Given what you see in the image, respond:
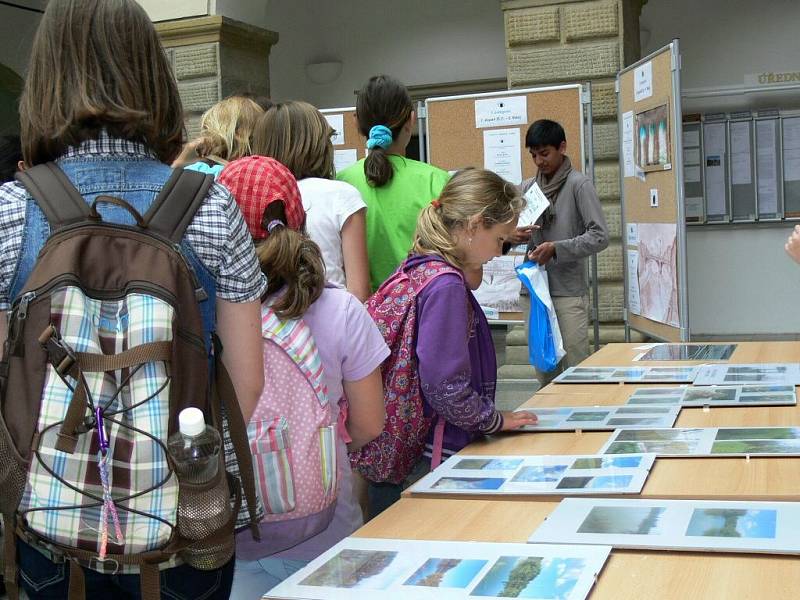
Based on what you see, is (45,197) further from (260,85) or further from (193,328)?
(260,85)

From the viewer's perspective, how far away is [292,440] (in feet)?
6.09

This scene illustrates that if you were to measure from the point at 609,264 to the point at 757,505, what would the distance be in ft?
16.3

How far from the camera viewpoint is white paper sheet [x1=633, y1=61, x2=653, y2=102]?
534cm

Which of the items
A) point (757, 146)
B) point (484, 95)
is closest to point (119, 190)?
point (484, 95)

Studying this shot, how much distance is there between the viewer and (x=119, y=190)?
1434 mm

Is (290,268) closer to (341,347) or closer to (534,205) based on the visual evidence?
(341,347)

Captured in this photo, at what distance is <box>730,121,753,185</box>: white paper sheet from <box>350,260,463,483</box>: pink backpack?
565 cm

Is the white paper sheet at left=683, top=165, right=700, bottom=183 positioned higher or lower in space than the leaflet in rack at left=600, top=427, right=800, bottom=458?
higher

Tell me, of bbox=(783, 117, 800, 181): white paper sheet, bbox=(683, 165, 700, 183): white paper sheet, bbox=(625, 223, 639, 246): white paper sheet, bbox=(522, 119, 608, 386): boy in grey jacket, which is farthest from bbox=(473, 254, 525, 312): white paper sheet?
bbox=(783, 117, 800, 181): white paper sheet

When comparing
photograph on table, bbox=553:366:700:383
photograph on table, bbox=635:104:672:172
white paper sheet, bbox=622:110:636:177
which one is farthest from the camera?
white paper sheet, bbox=622:110:636:177

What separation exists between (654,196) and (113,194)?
433 centimetres

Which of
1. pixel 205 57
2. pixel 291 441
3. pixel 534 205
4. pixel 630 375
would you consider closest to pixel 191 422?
pixel 291 441

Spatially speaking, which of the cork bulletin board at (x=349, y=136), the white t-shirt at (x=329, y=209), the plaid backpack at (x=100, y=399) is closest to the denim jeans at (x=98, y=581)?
the plaid backpack at (x=100, y=399)

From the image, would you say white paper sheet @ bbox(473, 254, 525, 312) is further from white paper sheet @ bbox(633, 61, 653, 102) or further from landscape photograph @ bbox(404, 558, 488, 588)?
landscape photograph @ bbox(404, 558, 488, 588)
